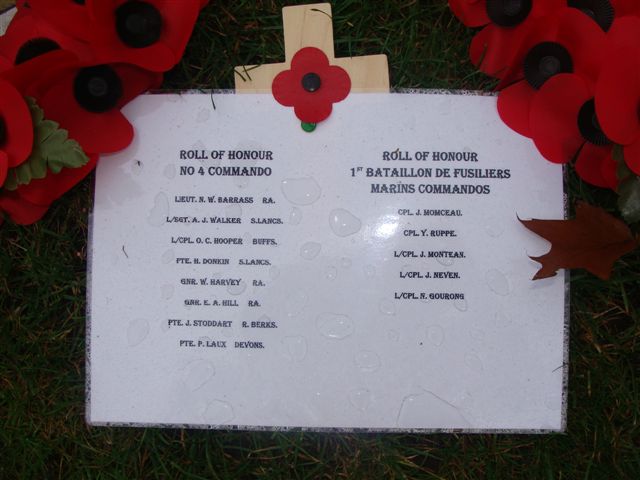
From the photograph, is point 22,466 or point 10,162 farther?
point 22,466

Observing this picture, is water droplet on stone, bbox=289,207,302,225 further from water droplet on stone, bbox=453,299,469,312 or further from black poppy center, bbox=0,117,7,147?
black poppy center, bbox=0,117,7,147

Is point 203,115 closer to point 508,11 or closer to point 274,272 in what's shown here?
point 274,272

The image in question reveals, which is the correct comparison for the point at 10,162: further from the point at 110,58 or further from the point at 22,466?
the point at 22,466

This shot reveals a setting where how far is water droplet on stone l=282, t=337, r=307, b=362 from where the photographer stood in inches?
28.4

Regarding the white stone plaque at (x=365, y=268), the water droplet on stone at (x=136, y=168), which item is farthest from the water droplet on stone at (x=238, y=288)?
the water droplet on stone at (x=136, y=168)

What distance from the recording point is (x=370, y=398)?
72 centimetres

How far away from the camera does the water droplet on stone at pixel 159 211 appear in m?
0.73

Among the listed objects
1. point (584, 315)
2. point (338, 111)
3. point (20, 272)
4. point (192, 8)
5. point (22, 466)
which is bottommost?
point (22, 466)

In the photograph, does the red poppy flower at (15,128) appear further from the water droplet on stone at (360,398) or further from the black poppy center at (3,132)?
the water droplet on stone at (360,398)

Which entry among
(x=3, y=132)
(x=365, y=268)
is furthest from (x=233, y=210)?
(x=3, y=132)

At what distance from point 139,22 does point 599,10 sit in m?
0.67

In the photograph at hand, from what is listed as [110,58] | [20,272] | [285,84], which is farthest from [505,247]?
[20,272]

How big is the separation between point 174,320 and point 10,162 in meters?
0.32

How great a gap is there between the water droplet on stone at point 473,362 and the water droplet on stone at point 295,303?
0.26 meters
